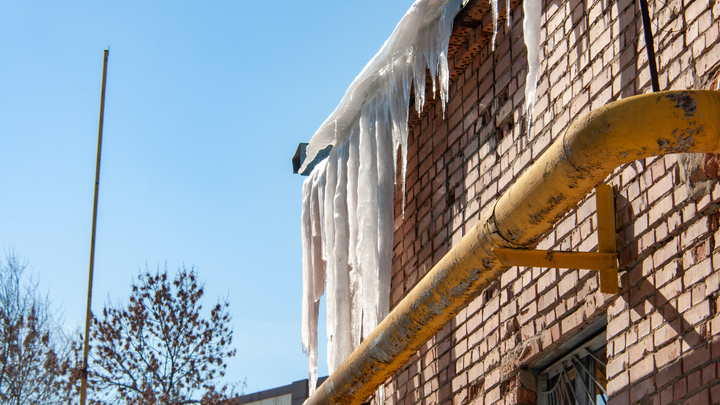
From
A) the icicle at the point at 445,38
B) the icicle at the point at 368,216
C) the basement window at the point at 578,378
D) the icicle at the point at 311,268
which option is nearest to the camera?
the basement window at the point at 578,378

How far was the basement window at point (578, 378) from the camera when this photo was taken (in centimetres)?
318

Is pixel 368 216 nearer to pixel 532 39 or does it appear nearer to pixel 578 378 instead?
pixel 532 39

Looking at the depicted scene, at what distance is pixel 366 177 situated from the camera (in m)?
4.94

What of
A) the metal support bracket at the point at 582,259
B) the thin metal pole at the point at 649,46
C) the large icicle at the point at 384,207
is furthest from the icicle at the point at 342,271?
the thin metal pole at the point at 649,46

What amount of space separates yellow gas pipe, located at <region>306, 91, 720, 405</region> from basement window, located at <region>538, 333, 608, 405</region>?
1.70 feet

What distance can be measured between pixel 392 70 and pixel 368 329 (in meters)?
1.55

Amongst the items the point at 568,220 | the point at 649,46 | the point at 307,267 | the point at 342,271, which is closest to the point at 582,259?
the point at 568,220

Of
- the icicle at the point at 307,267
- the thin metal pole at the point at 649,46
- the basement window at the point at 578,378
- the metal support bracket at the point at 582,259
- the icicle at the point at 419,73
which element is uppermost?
Answer: the icicle at the point at 419,73

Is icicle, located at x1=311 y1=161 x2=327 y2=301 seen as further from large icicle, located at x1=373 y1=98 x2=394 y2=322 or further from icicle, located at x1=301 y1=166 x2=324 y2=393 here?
large icicle, located at x1=373 y1=98 x2=394 y2=322

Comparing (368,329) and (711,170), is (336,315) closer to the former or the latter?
(368,329)

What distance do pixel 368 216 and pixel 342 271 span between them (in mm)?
490

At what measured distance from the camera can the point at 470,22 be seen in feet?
14.4

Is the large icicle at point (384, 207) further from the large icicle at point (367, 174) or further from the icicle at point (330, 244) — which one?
the icicle at point (330, 244)

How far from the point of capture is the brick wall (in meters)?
2.65
